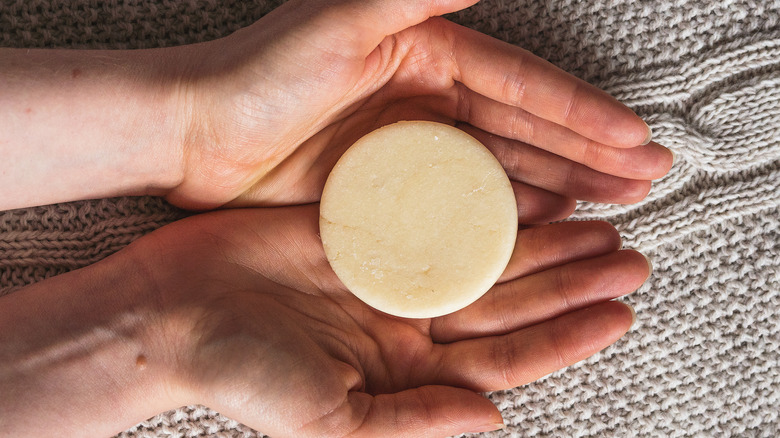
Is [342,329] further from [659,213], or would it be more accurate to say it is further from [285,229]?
[659,213]

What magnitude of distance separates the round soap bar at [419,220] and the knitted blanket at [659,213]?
24cm

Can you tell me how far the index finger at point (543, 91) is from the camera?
35.8 inches

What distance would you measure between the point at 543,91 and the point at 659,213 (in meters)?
0.35

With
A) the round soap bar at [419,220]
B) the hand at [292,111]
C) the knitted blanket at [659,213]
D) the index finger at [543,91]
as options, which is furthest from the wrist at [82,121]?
the index finger at [543,91]

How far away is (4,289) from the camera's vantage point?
1.04 m

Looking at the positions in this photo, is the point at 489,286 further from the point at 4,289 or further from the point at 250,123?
the point at 4,289

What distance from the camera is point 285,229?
1.00m

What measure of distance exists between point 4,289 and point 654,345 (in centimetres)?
115

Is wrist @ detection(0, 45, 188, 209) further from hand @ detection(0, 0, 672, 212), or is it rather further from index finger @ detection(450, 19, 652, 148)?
index finger @ detection(450, 19, 652, 148)

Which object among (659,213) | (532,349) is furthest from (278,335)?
(659,213)

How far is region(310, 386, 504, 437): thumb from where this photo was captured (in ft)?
2.83

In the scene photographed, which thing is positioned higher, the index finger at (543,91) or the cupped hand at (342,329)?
the index finger at (543,91)

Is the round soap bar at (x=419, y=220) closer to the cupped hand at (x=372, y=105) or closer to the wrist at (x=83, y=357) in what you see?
the cupped hand at (x=372, y=105)

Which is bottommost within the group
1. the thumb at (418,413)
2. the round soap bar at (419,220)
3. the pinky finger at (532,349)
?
the thumb at (418,413)
